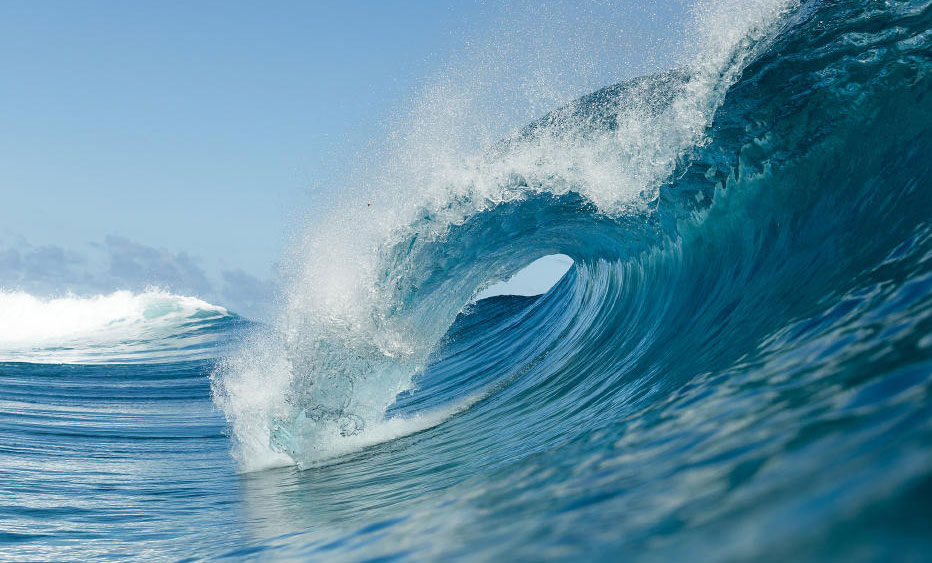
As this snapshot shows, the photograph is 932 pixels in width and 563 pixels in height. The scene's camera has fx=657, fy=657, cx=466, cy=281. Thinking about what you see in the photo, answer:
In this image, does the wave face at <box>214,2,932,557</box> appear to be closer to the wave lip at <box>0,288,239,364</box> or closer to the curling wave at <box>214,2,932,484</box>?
the curling wave at <box>214,2,932,484</box>

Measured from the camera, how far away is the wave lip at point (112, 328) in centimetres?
1606

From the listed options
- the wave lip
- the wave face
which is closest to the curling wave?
the wave face

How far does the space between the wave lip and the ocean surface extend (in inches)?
225

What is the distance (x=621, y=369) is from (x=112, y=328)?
18478 mm

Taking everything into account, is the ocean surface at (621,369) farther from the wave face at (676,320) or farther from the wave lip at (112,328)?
the wave lip at (112,328)

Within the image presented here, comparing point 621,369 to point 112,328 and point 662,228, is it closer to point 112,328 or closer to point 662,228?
point 662,228

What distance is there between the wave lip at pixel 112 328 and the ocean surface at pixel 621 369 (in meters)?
5.71

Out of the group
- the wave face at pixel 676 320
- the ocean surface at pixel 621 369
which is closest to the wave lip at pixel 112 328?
the ocean surface at pixel 621 369

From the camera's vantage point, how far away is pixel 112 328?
20.1m

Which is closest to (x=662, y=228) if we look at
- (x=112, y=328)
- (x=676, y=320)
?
(x=676, y=320)

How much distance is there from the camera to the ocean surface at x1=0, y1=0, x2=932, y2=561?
5.71ft

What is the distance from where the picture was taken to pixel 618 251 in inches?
354

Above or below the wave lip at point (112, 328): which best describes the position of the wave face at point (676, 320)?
below

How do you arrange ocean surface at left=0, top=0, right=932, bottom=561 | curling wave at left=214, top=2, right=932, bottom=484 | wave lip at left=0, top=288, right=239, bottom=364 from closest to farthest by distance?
ocean surface at left=0, top=0, right=932, bottom=561
curling wave at left=214, top=2, right=932, bottom=484
wave lip at left=0, top=288, right=239, bottom=364
